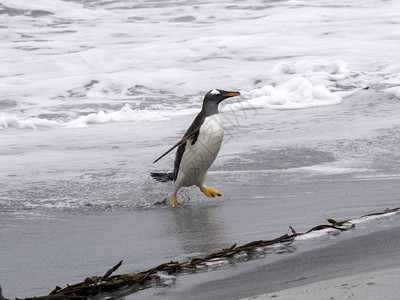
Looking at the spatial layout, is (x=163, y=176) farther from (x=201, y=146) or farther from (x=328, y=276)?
(x=328, y=276)

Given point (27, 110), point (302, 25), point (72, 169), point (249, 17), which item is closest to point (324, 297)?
point (72, 169)

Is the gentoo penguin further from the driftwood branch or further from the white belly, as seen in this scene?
the driftwood branch

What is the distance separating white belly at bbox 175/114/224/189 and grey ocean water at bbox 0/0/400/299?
0.60 ft

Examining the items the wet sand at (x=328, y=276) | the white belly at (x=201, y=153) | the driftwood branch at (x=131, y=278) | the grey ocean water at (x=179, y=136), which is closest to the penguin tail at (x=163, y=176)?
the grey ocean water at (x=179, y=136)

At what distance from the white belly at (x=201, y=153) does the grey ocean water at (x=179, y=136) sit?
184 mm

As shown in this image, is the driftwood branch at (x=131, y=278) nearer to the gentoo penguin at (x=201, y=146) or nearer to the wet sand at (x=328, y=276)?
the wet sand at (x=328, y=276)

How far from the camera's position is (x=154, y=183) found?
5.98m

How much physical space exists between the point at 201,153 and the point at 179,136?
284 centimetres

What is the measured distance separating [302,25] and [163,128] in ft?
37.1

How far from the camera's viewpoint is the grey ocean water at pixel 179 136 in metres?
3.85

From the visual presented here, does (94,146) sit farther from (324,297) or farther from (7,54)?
(7,54)

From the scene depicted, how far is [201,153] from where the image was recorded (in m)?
5.40

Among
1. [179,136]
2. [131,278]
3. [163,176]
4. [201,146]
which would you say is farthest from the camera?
[179,136]

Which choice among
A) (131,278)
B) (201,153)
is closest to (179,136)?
(201,153)
